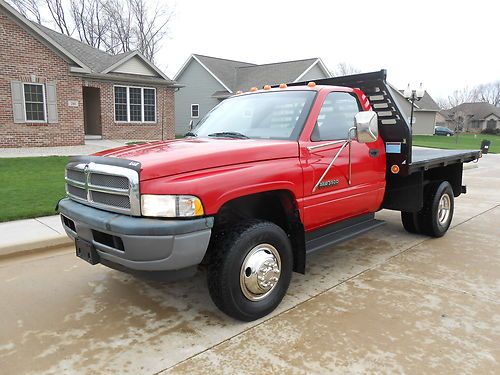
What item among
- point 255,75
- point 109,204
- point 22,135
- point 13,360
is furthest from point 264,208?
point 255,75

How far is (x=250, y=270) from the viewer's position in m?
3.39

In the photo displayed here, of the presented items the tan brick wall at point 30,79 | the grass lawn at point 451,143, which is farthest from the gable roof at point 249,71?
the tan brick wall at point 30,79

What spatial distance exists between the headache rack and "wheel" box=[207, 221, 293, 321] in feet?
7.13

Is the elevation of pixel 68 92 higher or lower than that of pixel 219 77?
lower

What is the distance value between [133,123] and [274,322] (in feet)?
61.6

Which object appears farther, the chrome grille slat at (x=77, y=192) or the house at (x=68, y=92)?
the house at (x=68, y=92)

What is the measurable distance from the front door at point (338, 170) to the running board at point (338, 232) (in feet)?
0.36

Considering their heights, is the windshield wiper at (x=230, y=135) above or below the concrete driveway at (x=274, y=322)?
above

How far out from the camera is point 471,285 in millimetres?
4273

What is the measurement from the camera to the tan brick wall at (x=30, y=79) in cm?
1545

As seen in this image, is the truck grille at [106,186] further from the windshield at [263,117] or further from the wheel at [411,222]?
the wheel at [411,222]

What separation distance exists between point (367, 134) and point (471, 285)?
2.02 meters

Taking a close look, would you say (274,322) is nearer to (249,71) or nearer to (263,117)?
(263,117)

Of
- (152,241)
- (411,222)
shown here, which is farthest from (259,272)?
(411,222)
